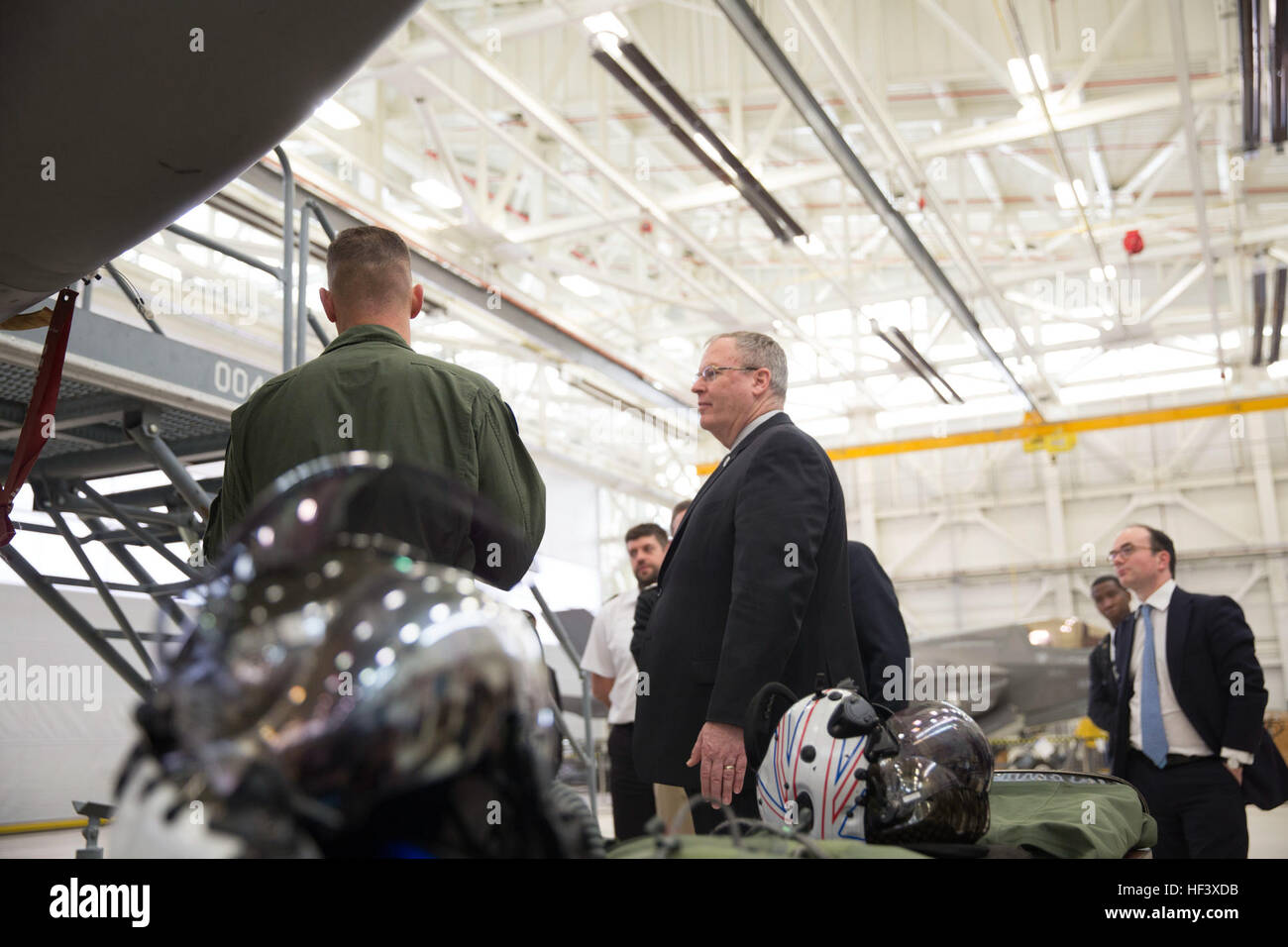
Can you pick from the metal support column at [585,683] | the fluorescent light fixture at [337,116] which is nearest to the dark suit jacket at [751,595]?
the metal support column at [585,683]

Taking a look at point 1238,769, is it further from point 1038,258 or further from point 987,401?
point 987,401

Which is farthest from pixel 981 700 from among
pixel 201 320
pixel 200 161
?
pixel 200 161

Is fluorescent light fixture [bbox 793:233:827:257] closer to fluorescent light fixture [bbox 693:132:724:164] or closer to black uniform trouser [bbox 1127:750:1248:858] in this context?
fluorescent light fixture [bbox 693:132:724:164]

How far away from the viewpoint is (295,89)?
1606mm

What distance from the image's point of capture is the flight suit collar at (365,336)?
2.02 m

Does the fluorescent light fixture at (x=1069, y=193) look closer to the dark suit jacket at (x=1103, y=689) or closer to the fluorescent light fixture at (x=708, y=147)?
the fluorescent light fixture at (x=708, y=147)

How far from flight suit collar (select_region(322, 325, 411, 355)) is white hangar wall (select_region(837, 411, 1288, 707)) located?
64.5 ft

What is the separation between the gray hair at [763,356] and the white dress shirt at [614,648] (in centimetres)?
282

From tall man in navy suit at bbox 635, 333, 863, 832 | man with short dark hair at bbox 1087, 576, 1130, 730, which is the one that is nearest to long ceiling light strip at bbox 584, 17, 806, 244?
man with short dark hair at bbox 1087, 576, 1130, 730

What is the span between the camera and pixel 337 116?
10.5 m

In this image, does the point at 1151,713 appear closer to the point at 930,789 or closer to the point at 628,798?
the point at 628,798

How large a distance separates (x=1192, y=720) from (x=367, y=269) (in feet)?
12.6

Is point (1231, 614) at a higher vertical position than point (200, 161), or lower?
lower

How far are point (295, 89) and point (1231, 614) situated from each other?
433 centimetres
